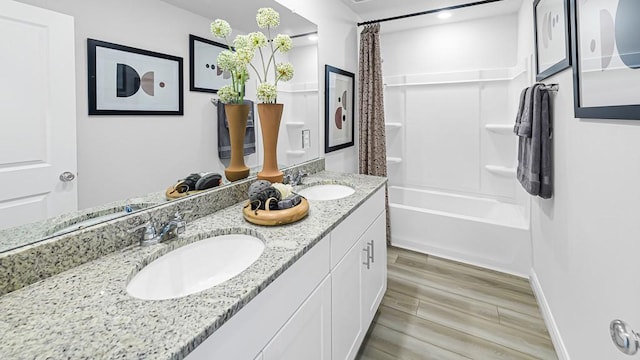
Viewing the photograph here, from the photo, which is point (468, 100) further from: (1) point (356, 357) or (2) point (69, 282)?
(2) point (69, 282)

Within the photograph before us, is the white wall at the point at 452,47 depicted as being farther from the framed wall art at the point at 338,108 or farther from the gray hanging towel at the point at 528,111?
the gray hanging towel at the point at 528,111

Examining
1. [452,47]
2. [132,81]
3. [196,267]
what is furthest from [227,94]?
[452,47]

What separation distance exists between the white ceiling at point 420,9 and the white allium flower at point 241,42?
1.61 meters

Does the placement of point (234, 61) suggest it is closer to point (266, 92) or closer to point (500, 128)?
point (266, 92)

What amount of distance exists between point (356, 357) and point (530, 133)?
1715mm

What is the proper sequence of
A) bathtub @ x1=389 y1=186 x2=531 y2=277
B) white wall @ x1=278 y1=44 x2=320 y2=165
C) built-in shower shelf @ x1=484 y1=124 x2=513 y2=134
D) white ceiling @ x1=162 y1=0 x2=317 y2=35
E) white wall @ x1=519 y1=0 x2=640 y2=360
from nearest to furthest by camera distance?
white wall @ x1=519 y1=0 x2=640 y2=360
white ceiling @ x1=162 y1=0 x2=317 y2=35
white wall @ x1=278 y1=44 x2=320 y2=165
bathtub @ x1=389 y1=186 x2=531 y2=277
built-in shower shelf @ x1=484 y1=124 x2=513 y2=134

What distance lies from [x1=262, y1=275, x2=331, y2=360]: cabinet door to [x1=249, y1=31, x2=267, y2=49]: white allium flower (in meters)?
1.21

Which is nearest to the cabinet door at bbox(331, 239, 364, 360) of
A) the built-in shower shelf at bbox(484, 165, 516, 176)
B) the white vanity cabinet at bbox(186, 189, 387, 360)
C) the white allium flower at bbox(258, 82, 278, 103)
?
the white vanity cabinet at bbox(186, 189, 387, 360)

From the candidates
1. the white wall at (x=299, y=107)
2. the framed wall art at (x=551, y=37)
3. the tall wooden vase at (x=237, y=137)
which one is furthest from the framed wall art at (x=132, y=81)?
the framed wall art at (x=551, y=37)

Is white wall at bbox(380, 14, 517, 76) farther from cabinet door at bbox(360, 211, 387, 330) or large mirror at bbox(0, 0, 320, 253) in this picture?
large mirror at bbox(0, 0, 320, 253)

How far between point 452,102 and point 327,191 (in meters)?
2.10

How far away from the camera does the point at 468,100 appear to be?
3.23 metres

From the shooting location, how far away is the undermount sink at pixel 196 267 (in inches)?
35.9

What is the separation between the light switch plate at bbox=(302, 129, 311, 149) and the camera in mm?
2266
